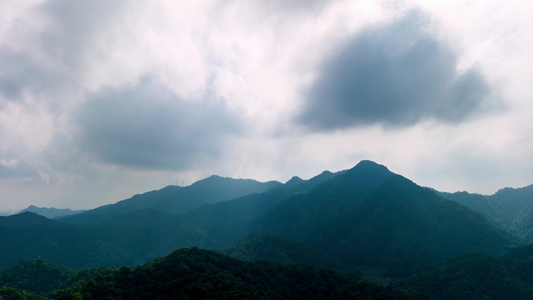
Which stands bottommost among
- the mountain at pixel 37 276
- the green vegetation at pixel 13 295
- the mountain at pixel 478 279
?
the mountain at pixel 478 279

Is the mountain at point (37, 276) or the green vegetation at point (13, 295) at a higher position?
the green vegetation at point (13, 295)

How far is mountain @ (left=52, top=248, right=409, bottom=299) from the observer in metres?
87.1

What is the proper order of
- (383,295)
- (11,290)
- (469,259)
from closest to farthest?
(11,290), (383,295), (469,259)

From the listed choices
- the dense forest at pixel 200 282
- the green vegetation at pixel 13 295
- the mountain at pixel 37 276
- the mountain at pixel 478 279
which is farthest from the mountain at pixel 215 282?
the mountain at pixel 37 276

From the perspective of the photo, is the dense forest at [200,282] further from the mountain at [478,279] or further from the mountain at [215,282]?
the mountain at [478,279]

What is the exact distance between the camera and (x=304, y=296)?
117 m

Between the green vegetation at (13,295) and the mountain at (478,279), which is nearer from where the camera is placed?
the green vegetation at (13,295)

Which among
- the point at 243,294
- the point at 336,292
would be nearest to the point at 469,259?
the point at 336,292

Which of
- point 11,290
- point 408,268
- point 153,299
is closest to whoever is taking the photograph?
point 11,290

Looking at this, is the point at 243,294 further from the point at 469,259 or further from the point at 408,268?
the point at 408,268

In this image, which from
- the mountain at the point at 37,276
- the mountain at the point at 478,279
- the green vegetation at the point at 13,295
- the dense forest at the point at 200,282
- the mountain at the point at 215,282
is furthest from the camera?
the mountain at the point at 37,276

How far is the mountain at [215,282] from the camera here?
286 ft

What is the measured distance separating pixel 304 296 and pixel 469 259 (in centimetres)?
9593

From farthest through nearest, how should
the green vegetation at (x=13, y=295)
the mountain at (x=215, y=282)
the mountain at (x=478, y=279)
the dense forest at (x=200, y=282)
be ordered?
1. the mountain at (x=478, y=279)
2. the mountain at (x=215, y=282)
3. the dense forest at (x=200, y=282)
4. the green vegetation at (x=13, y=295)
